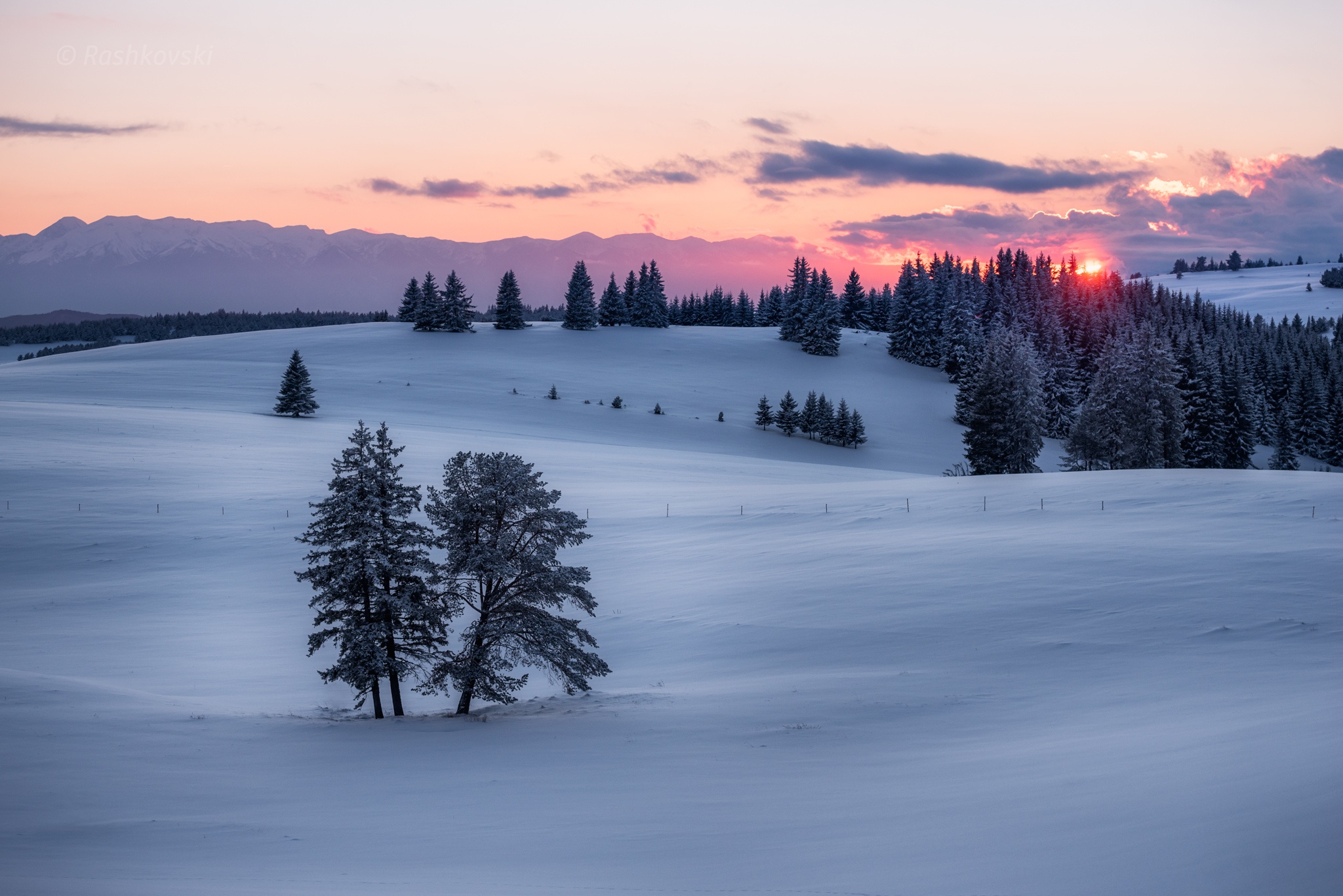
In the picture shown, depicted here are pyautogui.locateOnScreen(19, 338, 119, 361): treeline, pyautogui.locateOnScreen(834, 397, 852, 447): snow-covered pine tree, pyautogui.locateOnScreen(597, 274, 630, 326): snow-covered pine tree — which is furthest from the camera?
pyautogui.locateOnScreen(19, 338, 119, 361): treeline

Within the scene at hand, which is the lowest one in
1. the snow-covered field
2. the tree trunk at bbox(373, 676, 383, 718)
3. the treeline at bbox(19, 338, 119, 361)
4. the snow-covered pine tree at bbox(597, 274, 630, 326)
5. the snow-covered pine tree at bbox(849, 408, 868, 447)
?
the tree trunk at bbox(373, 676, 383, 718)

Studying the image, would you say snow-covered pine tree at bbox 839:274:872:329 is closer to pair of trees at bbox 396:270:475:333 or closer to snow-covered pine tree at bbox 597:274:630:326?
snow-covered pine tree at bbox 597:274:630:326

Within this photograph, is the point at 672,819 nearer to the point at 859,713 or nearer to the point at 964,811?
the point at 964,811

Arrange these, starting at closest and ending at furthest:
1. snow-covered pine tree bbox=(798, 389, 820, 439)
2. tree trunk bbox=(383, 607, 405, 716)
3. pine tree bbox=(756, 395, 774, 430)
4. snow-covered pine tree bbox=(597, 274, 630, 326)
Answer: tree trunk bbox=(383, 607, 405, 716)
snow-covered pine tree bbox=(798, 389, 820, 439)
pine tree bbox=(756, 395, 774, 430)
snow-covered pine tree bbox=(597, 274, 630, 326)

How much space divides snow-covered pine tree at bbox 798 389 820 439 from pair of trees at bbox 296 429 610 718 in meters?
64.5

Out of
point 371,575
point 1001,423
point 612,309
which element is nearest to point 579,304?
point 612,309

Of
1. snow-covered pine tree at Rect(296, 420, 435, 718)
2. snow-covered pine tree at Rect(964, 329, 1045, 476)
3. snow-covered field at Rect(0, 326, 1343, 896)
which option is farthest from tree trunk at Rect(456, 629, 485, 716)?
snow-covered pine tree at Rect(964, 329, 1045, 476)

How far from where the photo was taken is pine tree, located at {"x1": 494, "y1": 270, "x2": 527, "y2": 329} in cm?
11969

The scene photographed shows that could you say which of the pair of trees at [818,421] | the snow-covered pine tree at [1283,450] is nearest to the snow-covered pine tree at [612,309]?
the pair of trees at [818,421]

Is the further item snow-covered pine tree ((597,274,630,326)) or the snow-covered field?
snow-covered pine tree ((597,274,630,326))

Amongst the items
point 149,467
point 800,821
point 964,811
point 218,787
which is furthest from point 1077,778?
point 149,467

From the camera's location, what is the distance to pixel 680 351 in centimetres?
11175

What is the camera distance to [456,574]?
1880 centimetres

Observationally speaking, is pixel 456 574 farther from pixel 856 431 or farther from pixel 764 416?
pixel 764 416
